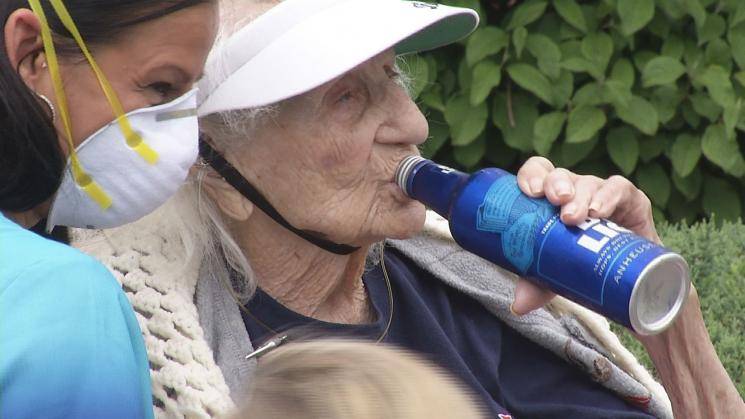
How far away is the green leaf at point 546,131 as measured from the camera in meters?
4.27

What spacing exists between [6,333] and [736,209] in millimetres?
3577

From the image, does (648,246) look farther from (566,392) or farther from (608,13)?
(608,13)

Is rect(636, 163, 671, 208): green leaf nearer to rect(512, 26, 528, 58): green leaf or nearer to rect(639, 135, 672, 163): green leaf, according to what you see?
rect(639, 135, 672, 163): green leaf

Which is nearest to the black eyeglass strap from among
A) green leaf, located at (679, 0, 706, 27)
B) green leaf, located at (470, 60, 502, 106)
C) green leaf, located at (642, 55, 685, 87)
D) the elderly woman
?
the elderly woman

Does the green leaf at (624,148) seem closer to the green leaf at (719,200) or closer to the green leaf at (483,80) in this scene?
the green leaf at (719,200)

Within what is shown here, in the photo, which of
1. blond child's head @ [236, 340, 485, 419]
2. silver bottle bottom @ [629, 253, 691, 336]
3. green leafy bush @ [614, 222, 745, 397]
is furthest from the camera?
green leafy bush @ [614, 222, 745, 397]

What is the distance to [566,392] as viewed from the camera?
271 cm

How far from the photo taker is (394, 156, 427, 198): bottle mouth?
2.46m

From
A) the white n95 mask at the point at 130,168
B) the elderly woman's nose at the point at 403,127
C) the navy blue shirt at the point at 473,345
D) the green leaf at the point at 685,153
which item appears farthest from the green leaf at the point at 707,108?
the white n95 mask at the point at 130,168

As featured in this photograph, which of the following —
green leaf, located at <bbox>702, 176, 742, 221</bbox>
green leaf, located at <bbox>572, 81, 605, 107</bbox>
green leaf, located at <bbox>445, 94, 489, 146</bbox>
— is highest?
green leaf, located at <bbox>572, 81, 605, 107</bbox>

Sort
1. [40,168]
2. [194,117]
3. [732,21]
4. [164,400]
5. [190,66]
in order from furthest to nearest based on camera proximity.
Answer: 1. [732,21]
2. [164,400]
3. [194,117]
4. [190,66]
5. [40,168]

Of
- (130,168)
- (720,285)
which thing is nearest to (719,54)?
(720,285)

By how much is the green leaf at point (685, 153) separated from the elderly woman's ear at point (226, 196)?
2.29 meters

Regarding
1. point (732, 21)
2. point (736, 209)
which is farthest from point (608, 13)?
point (736, 209)
